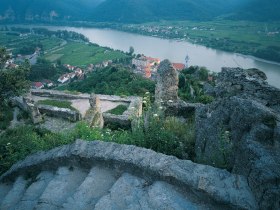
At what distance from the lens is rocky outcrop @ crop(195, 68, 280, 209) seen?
3.06 meters

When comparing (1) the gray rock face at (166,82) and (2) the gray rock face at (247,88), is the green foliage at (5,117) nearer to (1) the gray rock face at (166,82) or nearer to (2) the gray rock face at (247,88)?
(1) the gray rock face at (166,82)

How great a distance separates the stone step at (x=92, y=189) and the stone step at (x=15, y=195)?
128 centimetres

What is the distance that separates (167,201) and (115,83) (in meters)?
25.3

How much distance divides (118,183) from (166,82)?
270 inches

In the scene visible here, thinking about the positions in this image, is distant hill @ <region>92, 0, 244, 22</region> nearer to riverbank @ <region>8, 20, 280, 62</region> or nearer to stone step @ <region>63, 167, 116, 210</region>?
riverbank @ <region>8, 20, 280, 62</region>

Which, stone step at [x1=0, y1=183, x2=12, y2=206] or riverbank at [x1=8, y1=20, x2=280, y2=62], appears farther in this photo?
riverbank at [x1=8, y1=20, x2=280, y2=62]

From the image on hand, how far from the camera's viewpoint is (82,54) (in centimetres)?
7575

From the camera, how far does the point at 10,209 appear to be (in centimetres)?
442

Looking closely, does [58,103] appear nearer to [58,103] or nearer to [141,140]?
[58,103]

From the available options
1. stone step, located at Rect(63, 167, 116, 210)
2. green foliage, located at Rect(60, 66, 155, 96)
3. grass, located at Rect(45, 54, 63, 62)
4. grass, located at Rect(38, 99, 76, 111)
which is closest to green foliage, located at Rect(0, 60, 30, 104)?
grass, located at Rect(38, 99, 76, 111)

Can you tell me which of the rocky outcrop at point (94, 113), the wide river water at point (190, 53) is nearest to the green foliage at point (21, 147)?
→ the rocky outcrop at point (94, 113)

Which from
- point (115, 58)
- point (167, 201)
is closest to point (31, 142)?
point (167, 201)

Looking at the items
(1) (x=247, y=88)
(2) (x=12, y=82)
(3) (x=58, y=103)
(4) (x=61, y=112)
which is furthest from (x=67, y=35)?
(1) (x=247, y=88)

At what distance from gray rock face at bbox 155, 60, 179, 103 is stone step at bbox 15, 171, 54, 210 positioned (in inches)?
230
